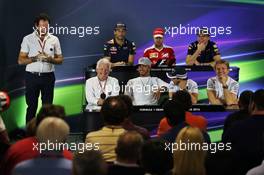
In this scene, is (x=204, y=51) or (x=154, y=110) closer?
(x=154, y=110)

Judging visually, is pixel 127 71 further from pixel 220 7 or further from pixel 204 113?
pixel 220 7

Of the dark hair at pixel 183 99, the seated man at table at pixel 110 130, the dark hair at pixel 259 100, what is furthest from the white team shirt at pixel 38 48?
the dark hair at pixel 259 100

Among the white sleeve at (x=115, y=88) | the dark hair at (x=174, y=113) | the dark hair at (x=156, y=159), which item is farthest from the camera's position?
the white sleeve at (x=115, y=88)

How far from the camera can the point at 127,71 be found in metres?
9.41

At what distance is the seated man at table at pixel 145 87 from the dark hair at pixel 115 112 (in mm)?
3606

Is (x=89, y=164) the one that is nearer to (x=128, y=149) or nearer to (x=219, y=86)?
(x=128, y=149)

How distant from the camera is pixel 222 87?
920cm

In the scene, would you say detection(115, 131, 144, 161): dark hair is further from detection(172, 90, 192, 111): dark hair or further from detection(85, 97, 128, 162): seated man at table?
detection(172, 90, 192, 111): dark hair

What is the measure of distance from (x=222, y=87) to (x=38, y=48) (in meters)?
2.91

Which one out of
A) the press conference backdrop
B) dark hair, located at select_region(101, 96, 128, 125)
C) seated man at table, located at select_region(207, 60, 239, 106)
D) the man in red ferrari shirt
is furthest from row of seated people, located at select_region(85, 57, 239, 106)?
dark hair, located at select_region(101, 96, 128, 125)

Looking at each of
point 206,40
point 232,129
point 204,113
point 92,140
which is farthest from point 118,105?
point 206,40

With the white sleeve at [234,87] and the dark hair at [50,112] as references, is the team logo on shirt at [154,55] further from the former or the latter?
the dark hair at [50,112]

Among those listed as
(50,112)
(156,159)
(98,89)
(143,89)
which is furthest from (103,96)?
(156,159)

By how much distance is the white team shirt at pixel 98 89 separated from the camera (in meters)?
9.02
